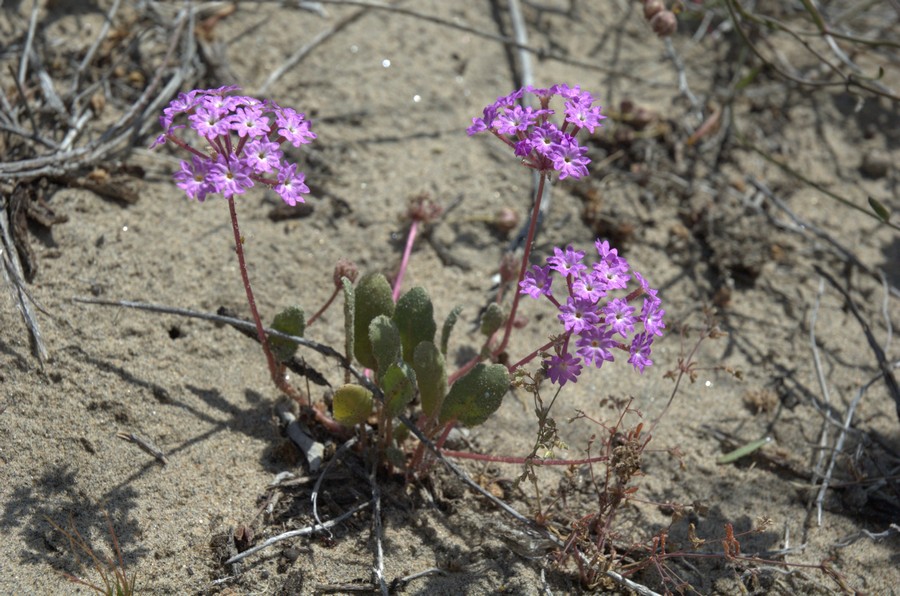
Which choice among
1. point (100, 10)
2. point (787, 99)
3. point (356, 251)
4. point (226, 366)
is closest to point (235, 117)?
point (226, 366)

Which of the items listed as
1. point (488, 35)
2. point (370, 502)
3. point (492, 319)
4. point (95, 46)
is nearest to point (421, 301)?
point (492, 319)

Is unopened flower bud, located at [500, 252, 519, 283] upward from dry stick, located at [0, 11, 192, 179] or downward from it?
downward

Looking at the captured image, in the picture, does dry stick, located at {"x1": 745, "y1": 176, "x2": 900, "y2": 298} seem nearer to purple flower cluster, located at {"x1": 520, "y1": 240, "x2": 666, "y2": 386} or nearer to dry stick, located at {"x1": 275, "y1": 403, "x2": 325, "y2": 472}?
purple flower cluster, located at {"x1": 520, "y1": 240, "x2": 666, "y2": 386}

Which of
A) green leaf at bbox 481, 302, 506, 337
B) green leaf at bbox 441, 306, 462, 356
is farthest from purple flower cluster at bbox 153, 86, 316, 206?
green leaf at bbox 481, 302, 506, 337

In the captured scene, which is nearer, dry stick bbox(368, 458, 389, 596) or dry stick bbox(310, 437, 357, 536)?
dry stick bbox(368, 458, 389, 596)

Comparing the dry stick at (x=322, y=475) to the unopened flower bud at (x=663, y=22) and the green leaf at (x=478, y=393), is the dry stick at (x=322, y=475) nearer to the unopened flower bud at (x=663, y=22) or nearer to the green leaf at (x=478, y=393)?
the green leaf at (x=478, y=393)

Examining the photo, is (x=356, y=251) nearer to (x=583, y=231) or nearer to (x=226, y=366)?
(x=226, y=366)

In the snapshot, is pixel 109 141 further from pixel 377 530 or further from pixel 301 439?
pixel 377 530
